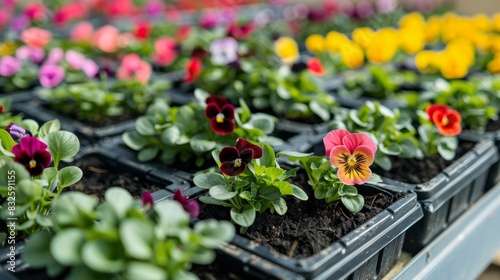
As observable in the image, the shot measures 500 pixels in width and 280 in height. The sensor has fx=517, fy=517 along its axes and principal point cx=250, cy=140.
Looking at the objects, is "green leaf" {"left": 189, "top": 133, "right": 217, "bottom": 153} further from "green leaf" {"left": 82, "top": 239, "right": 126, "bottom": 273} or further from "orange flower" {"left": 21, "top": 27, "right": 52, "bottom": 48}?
"orange flower" {"left": 21, "top": 27, "right": 52, "bottom": 48}

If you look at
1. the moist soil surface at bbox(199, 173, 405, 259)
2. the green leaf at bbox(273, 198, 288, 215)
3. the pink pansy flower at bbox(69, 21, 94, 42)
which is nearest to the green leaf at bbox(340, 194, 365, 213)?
the moist soil surface at bbox(199, 173, 405, 259)

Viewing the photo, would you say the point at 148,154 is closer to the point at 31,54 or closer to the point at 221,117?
the point at 221,117

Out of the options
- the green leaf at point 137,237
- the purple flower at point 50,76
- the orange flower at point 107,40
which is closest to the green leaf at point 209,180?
the green leaf at point 137,237

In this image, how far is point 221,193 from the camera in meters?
1.14

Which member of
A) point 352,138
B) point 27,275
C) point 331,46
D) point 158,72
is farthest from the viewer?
point 331,46

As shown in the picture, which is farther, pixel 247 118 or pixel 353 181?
pixel 247 118

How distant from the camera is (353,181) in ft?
3.90

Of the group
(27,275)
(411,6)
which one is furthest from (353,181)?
(411,6)

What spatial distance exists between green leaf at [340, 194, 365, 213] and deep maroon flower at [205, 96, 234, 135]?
39cm

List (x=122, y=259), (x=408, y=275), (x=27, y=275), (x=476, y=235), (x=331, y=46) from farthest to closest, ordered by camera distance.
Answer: (x=331, y=46), (x=476, y=235), (x=408, y=275), (x=27, y=275), (x=122, y=259)

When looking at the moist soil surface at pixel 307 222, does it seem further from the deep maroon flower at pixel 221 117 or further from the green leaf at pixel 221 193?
the deep maroon flower at pixel 221 117

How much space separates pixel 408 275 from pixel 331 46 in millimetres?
2012

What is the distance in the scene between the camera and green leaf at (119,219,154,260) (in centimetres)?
77

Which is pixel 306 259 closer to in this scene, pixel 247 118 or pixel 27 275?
pixel 27 275
